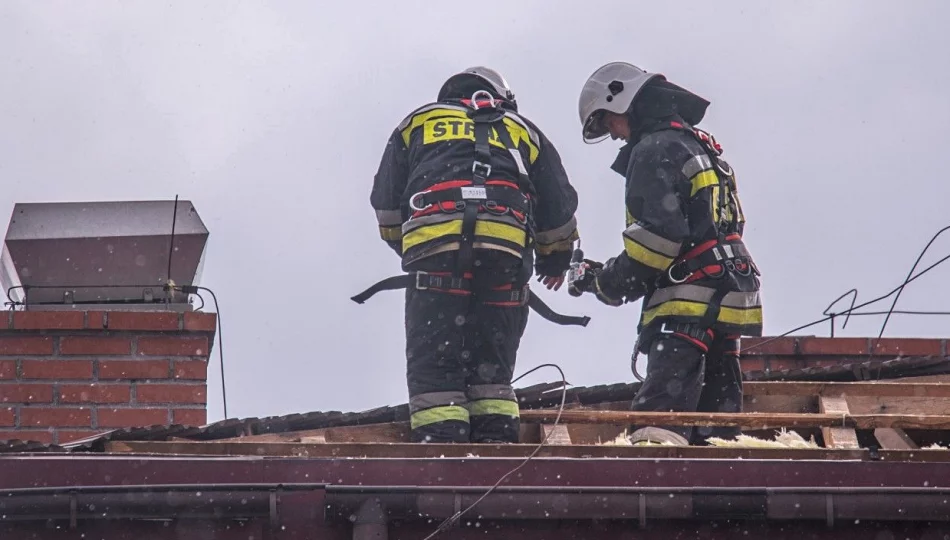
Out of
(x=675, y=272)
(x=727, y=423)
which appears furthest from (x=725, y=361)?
(x=727, y=423)

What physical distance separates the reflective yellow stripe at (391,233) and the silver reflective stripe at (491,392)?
3.08 feet

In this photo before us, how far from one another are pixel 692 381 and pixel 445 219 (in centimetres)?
131

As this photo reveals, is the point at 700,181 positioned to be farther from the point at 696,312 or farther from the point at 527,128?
the point at 527,128

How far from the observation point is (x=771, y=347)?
29.9 ft

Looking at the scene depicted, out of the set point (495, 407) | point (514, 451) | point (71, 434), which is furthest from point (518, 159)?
point (71, 434)

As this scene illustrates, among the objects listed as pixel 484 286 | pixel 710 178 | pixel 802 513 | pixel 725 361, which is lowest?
pixel 802 513

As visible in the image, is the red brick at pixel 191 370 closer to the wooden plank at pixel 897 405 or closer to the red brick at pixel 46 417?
the red brick at pixel 46 417

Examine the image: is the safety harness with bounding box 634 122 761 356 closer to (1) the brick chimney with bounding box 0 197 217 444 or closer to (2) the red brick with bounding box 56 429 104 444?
A: (1) the brick chimney with bounding box 0 197 217 444

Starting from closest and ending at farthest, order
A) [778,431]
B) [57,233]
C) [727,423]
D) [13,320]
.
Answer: [727,423] → [778,431] → [13,320] → [57,233]

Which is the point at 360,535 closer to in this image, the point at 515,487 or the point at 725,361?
the point at 515,487

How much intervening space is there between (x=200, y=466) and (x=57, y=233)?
3862 mm

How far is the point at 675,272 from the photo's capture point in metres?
6.21

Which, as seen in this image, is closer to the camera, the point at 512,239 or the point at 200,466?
the point at 200,466

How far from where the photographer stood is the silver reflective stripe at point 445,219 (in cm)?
599
